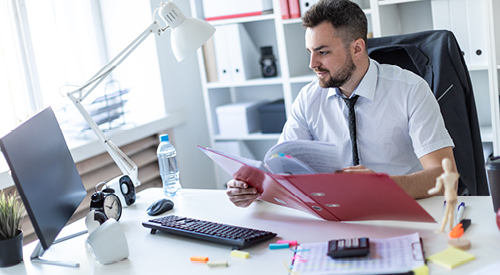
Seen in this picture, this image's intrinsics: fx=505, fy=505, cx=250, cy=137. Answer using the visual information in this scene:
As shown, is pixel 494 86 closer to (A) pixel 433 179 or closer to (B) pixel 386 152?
(B) pixel 386 152

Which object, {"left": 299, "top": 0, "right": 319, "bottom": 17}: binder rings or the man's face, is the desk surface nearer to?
the man's face

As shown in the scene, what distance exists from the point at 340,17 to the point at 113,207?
95cm

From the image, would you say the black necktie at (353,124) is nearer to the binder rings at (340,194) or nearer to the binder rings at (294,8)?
the binder rings at (340,194)

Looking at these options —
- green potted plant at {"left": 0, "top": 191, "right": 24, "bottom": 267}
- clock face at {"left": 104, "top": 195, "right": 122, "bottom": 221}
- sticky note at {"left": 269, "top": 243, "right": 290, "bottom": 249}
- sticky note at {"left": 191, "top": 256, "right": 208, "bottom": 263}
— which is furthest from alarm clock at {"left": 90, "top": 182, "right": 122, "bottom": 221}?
sticky note at {"left": 269, "top": 243, "right": 290, "bottom": 249}

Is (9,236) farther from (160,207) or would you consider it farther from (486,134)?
(486,134)

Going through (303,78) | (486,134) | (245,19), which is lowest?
(486,134)

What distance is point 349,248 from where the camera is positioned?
107 cm

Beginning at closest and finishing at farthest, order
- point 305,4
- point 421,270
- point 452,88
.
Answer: point 421,270 → point 452,88 → point 305,4

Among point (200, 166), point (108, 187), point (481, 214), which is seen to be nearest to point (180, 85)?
point (200, 166)

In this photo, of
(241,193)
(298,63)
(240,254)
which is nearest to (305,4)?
(298,63)

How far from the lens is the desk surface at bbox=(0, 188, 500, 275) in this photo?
110cm

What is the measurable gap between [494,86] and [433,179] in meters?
1.21

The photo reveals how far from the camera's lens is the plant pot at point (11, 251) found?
1.31 metres

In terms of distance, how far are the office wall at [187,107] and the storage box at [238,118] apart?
189mm
